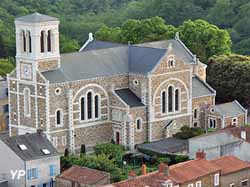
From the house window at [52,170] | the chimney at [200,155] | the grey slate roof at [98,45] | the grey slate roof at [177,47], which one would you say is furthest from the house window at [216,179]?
the grey slate roof at [98,45]

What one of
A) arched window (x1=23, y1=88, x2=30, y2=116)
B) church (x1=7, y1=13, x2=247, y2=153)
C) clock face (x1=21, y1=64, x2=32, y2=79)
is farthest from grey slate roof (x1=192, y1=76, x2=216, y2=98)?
clock face (x1=21, y1=64, x2=32, y2=79)

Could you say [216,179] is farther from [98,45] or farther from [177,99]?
[98,45]

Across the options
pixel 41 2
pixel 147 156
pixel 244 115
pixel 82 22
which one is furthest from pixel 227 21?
pixel 147 156

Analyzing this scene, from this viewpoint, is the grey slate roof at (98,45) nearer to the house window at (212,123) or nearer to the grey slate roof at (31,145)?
the house window at (212,123)

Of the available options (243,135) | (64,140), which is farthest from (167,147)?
(64,140)

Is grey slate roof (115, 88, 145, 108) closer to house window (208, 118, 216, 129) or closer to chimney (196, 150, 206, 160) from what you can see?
house window (208, 118, 216, 129)

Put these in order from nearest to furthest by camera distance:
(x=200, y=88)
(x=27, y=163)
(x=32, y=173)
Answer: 1. (x=27, y=163)
2. (x=32, y=173)
3. (x=200, y=88)

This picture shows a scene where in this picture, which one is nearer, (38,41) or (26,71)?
(38,41)
